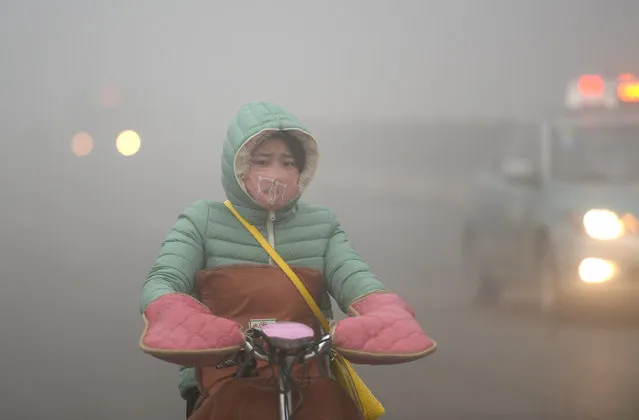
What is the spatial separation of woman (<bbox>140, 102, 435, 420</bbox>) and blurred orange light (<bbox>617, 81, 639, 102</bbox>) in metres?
2.33

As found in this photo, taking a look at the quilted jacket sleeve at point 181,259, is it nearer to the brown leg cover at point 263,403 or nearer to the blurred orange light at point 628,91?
the brown leg cover at point 263,403

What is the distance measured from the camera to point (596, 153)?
4438 millimetres

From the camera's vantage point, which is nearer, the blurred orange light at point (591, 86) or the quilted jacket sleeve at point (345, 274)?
the quilted jacket sleeve at point (345, 274)

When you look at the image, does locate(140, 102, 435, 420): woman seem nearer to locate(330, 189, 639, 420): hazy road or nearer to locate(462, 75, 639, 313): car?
locate(330, 189, 639, 420): hazy road

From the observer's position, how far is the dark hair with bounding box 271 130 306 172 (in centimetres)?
263

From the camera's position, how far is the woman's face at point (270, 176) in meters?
2.58

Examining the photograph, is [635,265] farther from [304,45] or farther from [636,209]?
[304,45]

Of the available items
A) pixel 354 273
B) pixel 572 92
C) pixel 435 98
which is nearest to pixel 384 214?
pixel 435 98

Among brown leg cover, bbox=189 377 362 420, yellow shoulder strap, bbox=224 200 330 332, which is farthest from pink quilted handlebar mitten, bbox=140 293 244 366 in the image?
yellow shoulder strap, bbox=224 200 330 332

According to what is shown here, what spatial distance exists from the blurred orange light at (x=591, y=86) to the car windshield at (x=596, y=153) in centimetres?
19

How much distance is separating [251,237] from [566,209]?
7.57 ft

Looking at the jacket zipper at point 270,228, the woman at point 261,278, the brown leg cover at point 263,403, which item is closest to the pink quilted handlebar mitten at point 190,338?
the woman at point 261,278

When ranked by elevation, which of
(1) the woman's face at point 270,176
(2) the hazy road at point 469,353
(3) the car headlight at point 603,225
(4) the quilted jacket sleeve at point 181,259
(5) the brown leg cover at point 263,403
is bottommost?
(2) the hazy road at point 469,353

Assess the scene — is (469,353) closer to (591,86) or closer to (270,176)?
(591,86)
